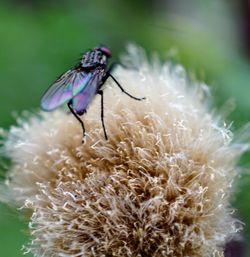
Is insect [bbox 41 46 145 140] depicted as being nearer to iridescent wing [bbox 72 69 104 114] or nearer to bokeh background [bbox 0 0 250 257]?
iridescent wing [bbox 72 69 104 114]

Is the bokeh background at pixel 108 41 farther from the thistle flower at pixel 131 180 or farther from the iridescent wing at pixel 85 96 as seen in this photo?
the iridescent wing at pixel 85 96

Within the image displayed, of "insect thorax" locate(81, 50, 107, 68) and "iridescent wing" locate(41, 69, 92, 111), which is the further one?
"insect thorax" locate(81, 50, 107, 68)

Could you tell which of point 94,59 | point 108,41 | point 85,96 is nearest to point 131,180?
point 85,96

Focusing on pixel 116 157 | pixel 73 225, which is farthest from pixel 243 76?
pixel 73 225

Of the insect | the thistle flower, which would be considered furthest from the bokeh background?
the insect

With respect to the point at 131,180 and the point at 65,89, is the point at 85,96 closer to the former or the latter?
the point at 65,89

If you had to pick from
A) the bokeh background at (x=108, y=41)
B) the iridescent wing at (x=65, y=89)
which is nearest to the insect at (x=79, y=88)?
the iridescent wing at (x=65, y=89)

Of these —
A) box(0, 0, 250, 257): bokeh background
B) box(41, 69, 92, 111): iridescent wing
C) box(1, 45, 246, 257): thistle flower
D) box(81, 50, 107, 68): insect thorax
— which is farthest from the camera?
box(0, 0, 250, 257): bokeh background
